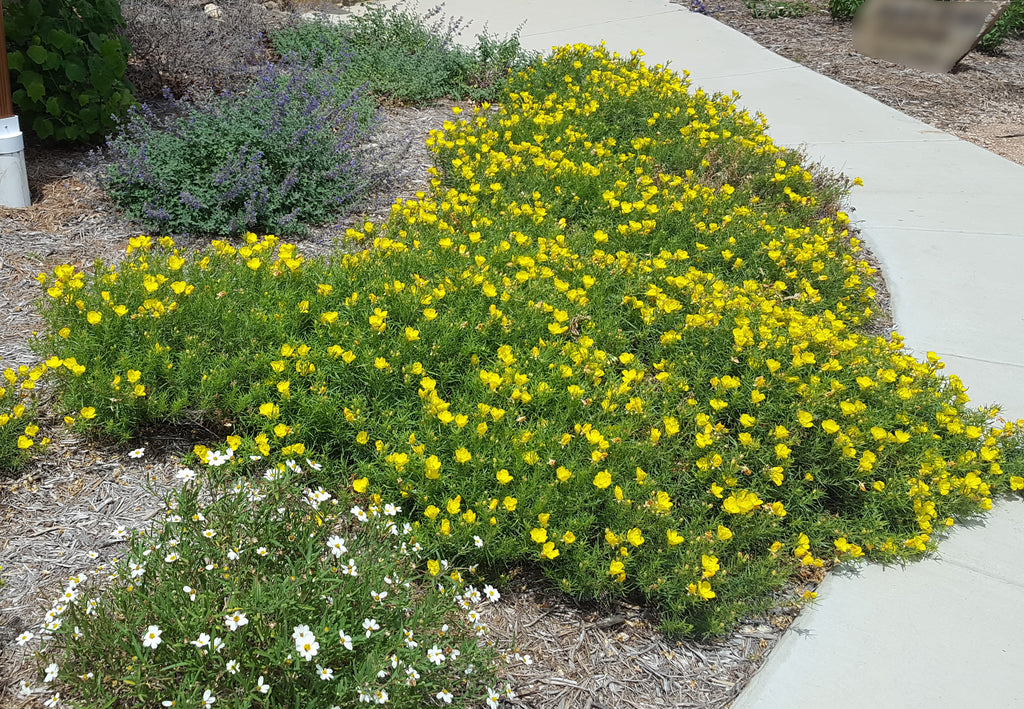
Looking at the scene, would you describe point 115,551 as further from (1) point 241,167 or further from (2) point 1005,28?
(2) point 1005,28

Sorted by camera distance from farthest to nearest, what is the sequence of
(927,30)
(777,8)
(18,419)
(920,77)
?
(777,8) → (927,30) → (920,77) → (18,419)

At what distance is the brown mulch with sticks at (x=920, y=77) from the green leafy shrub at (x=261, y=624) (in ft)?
23.2

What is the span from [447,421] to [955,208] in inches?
183

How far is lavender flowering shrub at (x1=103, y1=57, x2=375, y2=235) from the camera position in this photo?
15.3 ft

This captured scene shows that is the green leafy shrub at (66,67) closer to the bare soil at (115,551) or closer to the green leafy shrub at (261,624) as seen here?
the bare soil at (115,551)

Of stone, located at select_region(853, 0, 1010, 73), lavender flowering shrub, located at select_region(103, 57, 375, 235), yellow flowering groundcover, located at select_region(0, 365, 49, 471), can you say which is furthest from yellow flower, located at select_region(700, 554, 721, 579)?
stone, located at select_region(853, 0, 1010, 73)

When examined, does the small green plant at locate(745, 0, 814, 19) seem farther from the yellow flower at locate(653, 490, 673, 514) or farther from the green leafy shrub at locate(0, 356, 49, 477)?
the green leafy shrub at locate(0, 356, 49, 477)

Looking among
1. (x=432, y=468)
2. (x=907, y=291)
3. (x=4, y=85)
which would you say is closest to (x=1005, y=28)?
(x=907, y=291)

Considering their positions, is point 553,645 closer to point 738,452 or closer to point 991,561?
point 738,452

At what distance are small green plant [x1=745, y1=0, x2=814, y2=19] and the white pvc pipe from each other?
908cm

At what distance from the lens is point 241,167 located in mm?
4758

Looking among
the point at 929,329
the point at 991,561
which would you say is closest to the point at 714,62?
the point at 929,329

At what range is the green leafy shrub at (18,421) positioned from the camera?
2.98 m

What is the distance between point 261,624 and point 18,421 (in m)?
1.45
